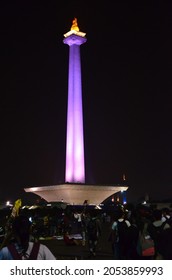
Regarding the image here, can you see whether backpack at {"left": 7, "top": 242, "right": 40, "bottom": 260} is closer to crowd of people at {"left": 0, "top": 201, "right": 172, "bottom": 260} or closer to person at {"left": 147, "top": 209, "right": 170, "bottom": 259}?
crowd of people at {"left": 0, "top": 201, "right": 172, "bottom": 260}

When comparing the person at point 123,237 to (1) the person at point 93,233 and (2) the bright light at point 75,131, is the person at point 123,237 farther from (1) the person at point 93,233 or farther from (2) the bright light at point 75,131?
(2) the bright light at point 75,131

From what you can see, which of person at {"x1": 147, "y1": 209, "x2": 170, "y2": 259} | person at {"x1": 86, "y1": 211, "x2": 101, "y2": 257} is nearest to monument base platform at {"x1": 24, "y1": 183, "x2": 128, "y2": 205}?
person at {"x1": 86, "y1": 211, "x2": 101, "y2": 257}

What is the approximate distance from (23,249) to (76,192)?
51.8 metres

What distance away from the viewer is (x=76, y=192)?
183ft

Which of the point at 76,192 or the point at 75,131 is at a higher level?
the point at 75,131

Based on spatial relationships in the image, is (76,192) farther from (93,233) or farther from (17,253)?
(17,253)

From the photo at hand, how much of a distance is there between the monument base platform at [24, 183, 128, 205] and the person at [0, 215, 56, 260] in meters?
49.8

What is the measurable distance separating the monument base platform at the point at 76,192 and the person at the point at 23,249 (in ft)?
163

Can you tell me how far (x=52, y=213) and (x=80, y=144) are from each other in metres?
39.7

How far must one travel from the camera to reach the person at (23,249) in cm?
426

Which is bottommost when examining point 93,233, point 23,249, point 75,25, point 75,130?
point 93,233

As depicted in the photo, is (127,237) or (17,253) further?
(127,237)

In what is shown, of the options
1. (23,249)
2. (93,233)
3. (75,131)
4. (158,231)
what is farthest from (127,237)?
(75,131)
